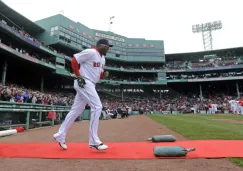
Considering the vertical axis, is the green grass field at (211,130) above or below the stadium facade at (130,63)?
below

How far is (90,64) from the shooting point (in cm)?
384

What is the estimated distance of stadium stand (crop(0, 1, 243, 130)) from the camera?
107 ft

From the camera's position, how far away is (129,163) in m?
2.59

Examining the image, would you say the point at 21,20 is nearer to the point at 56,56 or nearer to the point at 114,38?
the point at 56,56

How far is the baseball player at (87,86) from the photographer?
3.64 m

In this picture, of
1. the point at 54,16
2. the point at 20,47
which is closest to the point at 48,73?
the point at 20,47

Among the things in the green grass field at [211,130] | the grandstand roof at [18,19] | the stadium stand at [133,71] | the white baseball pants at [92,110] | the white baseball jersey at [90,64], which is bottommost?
the green grass field at [211,130]

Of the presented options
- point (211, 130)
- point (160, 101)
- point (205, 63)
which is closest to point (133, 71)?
point (160, 101)

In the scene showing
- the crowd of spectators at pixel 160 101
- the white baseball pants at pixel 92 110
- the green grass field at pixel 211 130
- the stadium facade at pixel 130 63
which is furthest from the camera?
the crowd of spectators at pixel 160 101

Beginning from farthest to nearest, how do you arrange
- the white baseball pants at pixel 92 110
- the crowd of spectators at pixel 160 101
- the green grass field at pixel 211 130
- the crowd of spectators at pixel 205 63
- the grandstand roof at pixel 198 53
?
the grandstand roof at pixel 198 53
the crowd of spectators at pixel 205 63
the crowd of spectators at pixel 160 101
the green grass field at pixel 211 130
the white baseball pants at pixel 92 110

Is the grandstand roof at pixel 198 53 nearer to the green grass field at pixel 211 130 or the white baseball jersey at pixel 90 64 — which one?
the green grass field at pixel 211 130

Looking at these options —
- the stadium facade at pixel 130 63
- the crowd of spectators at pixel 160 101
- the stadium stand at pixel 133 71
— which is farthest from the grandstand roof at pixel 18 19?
the crowd of spectators at pixel 160 101

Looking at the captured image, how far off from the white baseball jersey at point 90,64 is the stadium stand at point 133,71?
86.9ft

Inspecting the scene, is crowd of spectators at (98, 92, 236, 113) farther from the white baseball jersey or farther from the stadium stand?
the white baseball jersey
